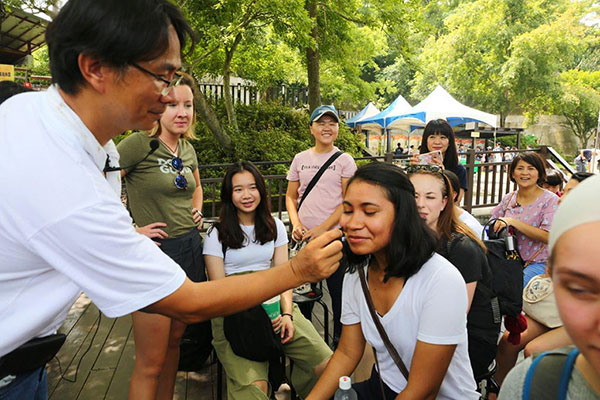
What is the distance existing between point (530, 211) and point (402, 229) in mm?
2386

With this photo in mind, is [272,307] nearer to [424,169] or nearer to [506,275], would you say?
[424,169]

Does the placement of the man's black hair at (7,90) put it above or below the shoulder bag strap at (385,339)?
above

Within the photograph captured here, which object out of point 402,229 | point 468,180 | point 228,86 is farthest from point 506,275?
point 228,86

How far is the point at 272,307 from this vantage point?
262 cm

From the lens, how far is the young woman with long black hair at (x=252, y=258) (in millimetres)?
2678

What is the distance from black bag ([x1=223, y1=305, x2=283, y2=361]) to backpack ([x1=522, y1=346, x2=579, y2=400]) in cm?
178

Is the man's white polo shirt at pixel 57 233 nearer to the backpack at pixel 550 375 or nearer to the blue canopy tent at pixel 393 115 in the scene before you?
the backpack at pixel 550 375

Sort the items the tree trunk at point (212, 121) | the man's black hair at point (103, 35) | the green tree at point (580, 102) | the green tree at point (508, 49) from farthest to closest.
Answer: the green tree at point (580, 102) → the green tree at point (508, 49) → the tree trunk at point (212, 121) → the man's black hair at point (103, 35)

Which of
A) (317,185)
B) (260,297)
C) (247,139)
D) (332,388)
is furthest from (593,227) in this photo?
(247,139)

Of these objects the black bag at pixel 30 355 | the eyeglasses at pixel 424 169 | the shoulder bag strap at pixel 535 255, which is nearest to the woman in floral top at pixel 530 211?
the shoulder bag strap at pixel 535 255

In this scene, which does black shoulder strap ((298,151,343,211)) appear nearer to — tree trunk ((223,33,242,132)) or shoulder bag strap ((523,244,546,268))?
shoulder bag strap ((523,244,546,268))

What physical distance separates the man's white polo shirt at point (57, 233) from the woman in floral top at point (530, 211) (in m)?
3.04

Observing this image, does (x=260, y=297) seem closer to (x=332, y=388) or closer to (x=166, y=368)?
(x=332, y=388)

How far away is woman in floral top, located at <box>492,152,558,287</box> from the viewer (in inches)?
138
